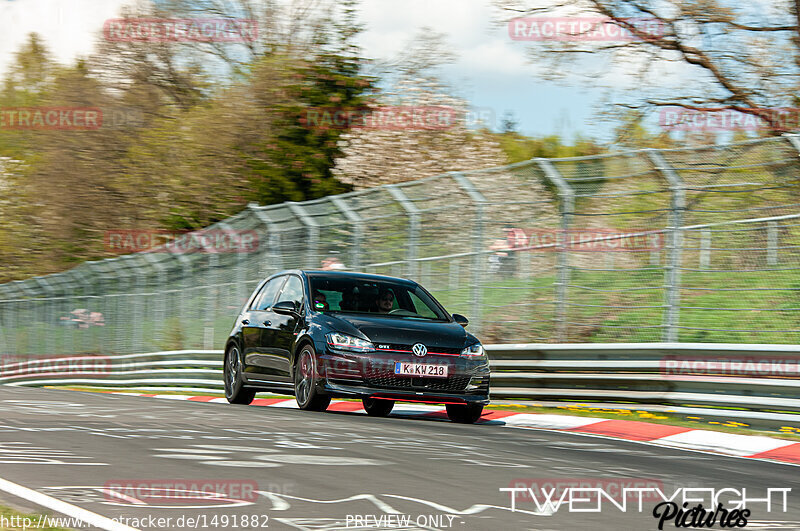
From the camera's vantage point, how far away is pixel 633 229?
12.3 m

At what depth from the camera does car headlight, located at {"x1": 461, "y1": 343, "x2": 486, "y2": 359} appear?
11.2 m

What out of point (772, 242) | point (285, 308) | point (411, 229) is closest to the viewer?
point (772, 242)

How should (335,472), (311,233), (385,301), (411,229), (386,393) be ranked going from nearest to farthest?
(335,472)
(386,393)
(385,301)
(411,229)
(311,233)

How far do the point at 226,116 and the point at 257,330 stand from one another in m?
21.6

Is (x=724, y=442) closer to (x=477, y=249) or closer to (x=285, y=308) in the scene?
(x=285, y=308)

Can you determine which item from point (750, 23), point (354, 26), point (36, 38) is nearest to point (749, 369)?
point (750, 23)

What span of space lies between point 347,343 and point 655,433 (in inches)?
118

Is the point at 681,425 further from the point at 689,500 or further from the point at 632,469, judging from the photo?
the point at 689,500

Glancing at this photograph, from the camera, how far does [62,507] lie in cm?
491

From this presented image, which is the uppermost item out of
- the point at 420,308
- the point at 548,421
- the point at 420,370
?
the point at 420,308

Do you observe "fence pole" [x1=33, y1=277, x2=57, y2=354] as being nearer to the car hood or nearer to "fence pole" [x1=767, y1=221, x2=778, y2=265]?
the car hood

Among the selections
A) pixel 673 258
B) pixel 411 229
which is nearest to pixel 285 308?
pixel 411 229

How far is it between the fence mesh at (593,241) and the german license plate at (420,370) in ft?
7.76

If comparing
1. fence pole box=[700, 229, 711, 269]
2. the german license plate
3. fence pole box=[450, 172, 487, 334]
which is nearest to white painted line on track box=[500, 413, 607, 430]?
the german license plate
